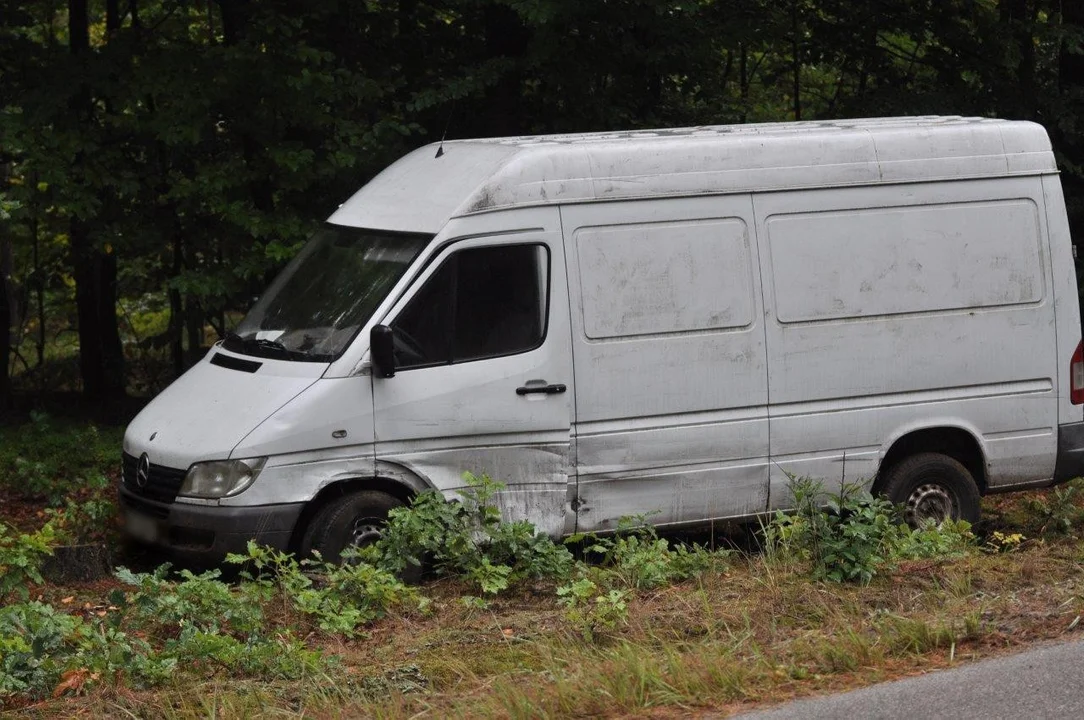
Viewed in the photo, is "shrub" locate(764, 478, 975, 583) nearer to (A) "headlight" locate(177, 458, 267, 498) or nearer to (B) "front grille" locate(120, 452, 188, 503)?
(A) "headlight" locate(177, 458, 267, 498)

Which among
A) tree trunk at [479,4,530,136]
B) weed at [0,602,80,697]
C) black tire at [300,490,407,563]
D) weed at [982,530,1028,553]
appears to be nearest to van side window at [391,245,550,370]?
black tire at [300,490,407,563]

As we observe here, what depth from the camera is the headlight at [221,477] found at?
720 centimetres

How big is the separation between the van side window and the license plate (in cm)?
157

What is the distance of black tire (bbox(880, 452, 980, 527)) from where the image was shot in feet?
28.1

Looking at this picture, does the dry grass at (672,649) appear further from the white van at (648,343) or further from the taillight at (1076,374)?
the taillight at (1076,374)

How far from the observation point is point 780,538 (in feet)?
24.0

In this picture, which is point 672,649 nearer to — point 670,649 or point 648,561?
point 670,649

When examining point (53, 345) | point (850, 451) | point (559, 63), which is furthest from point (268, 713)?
point (53, 345)

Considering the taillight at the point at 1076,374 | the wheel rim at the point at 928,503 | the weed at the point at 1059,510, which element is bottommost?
the weed at the point at 1059,510

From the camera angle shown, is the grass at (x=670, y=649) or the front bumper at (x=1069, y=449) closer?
the grass at (x=670, y=649)

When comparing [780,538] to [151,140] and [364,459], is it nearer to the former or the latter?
[364,459]

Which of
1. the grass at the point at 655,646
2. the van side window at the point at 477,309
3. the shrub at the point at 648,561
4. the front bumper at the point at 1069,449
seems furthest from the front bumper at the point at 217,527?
the front bumper at the point at 1069,449

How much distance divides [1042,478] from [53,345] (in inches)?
658

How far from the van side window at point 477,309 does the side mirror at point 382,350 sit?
0.48ft
